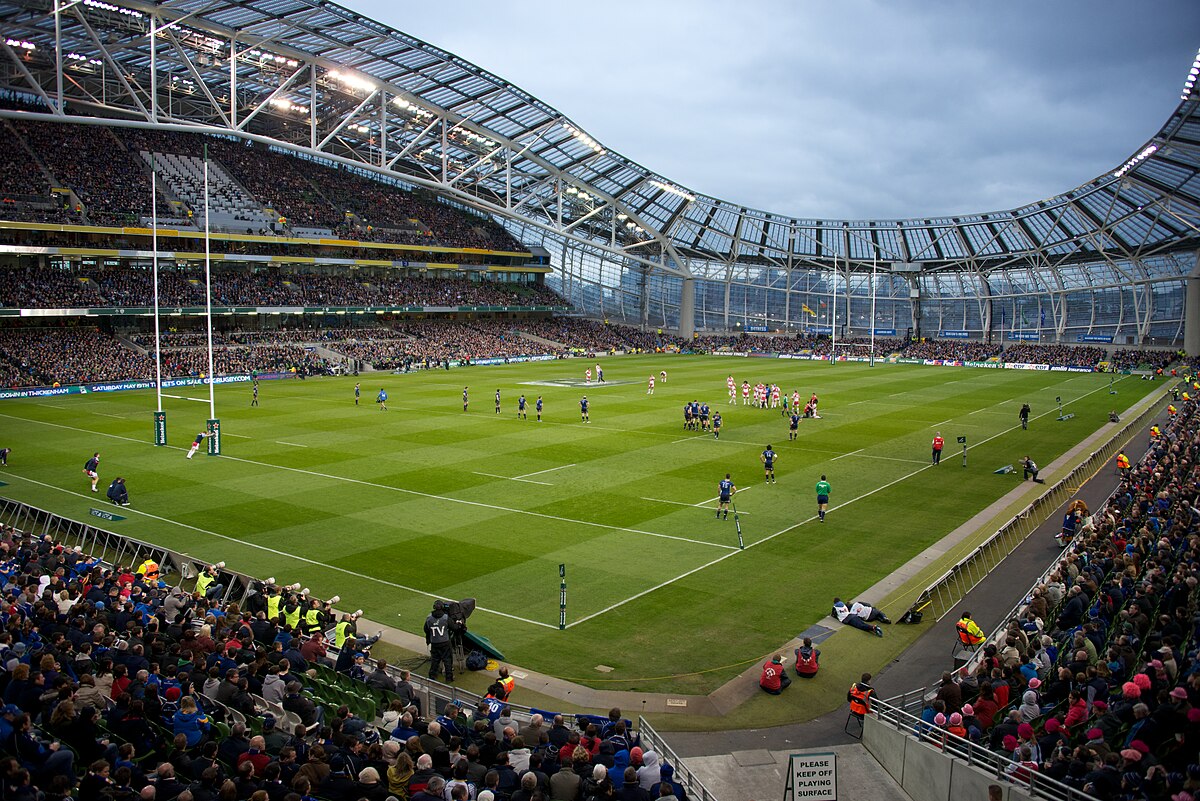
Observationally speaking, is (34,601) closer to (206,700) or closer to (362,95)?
(206,700)

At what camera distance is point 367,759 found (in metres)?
8.88

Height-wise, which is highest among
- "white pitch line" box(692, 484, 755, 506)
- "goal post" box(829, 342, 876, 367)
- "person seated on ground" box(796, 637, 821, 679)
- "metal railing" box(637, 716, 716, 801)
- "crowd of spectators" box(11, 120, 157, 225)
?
"crowd of spectators" box(11, 120, 157, 225)

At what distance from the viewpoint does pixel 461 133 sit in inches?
3039

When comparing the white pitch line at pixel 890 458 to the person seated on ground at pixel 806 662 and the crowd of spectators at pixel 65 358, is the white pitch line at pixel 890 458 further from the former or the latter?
the crowd of spectators at pixel 65 358

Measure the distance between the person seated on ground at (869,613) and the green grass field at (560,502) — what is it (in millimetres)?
843

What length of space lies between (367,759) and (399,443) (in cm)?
2792

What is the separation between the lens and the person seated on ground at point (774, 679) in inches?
564

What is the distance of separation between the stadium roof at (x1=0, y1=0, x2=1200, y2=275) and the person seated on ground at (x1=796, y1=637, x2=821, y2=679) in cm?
4753

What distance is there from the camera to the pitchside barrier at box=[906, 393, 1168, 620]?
712 inches

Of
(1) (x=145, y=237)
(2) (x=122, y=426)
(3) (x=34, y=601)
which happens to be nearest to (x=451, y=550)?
(3) (x=34, y=601)

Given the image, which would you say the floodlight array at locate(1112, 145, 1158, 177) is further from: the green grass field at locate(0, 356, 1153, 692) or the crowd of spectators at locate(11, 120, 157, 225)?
the crowd of spectators at locate(11, 120, 157, 225)

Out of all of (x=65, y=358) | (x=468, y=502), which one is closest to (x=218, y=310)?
(x=65, y=358)

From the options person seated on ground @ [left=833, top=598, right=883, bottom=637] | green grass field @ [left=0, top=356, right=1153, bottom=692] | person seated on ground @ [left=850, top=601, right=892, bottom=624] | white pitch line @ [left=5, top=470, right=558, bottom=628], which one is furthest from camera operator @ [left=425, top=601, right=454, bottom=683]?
person seated on ground @ [left=850, top=601, right=892, bottom=624]

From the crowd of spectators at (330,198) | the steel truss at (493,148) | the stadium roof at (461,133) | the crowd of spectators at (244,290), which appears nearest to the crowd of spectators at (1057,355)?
the steel truss at (493,148)
